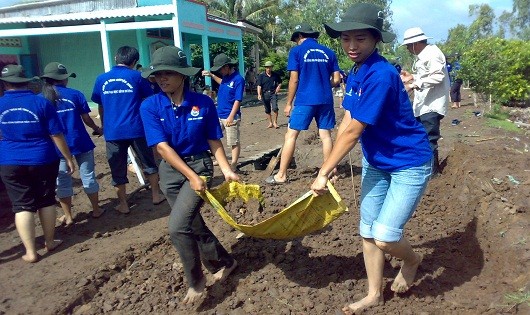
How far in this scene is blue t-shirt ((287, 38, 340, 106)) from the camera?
561cm

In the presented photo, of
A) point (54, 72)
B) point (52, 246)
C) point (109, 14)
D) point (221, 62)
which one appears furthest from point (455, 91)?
point (52, 246)

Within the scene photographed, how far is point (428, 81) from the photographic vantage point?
5504 mm

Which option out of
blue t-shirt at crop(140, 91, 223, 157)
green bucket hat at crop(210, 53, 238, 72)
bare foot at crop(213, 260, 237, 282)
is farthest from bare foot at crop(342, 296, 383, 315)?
green bucket hat at crop(210, 53, 238, 72)

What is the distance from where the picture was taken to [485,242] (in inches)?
161

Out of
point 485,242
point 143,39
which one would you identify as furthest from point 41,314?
point 143,39

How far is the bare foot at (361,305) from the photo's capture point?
3102mm

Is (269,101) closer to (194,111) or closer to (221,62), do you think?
(221,62)

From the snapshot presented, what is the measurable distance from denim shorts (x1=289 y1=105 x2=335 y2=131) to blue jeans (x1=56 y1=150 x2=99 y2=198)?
97.2 inches

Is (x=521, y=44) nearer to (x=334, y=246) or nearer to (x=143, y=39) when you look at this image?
(x=143, y=39)

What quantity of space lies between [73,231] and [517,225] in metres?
4.69

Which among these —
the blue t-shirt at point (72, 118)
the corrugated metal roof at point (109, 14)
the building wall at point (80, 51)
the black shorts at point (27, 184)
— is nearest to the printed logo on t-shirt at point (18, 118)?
the black shorts at point (27, 184)

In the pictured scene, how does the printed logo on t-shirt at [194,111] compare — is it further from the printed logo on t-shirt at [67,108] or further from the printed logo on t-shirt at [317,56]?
the printed logo on t-shirt at [317,56]

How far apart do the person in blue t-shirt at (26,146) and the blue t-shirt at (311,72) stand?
2.79 meters

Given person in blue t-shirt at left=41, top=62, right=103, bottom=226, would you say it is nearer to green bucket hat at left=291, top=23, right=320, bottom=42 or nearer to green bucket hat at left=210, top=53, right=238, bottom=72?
green bucket hat at left=210, top=53, right=238, bottom=72
